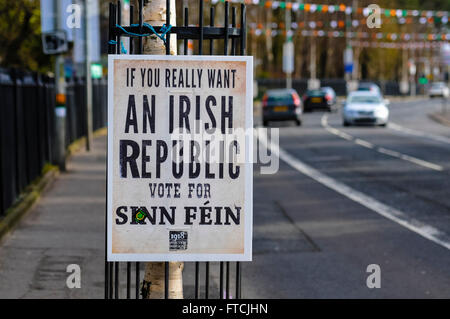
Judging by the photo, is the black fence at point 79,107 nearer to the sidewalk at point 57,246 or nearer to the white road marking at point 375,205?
the white road marking at point 375,205

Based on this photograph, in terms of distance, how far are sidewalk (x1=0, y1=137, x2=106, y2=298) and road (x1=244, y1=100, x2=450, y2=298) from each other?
1.75m

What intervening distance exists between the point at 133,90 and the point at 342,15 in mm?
100862

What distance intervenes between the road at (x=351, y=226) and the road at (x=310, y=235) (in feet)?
0.04

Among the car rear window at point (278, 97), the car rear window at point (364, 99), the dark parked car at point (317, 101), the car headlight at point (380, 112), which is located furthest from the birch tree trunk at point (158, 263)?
the dark parked car at point (317, 101)

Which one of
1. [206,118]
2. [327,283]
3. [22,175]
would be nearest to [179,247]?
[206,118]

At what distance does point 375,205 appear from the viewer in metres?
14.6

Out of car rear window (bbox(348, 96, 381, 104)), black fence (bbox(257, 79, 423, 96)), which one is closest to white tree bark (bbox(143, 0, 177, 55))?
car rear window (bbox(348, 96, 381, 104))

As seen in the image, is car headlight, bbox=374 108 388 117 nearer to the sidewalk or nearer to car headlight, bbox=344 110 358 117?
car headlight, bbox=344 110 358 117

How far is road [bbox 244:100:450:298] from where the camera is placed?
9.05m

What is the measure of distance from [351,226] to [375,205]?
2.17 meters

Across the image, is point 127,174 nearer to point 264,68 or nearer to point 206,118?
point 206,118

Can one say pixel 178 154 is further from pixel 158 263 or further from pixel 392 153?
pixel 392 153

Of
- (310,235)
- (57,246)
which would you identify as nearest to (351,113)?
(310,235)

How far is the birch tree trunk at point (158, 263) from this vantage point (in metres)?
5.36
